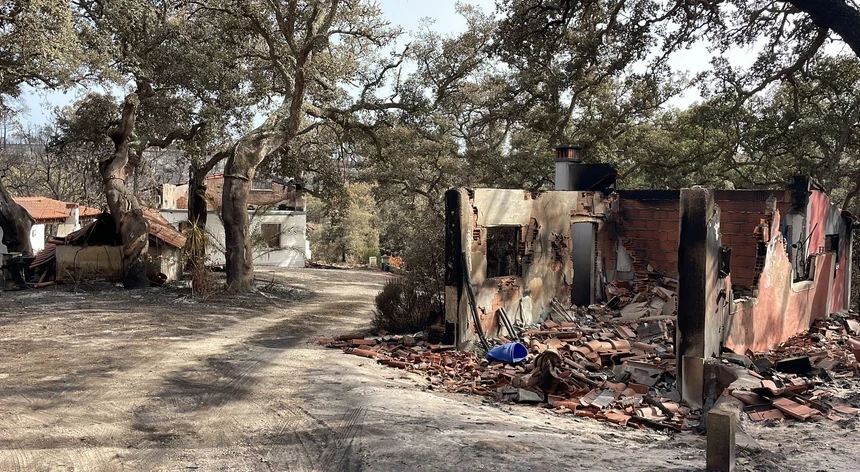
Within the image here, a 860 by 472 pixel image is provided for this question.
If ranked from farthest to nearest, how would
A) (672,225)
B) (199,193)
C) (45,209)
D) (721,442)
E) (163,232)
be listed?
(45,209)
(199,193)
(163,232)
(672,225)
(721,442)

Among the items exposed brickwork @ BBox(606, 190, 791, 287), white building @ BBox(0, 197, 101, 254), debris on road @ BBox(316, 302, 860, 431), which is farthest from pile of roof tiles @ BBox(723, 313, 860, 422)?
white building @ BBox(0, 197, 101, 254)

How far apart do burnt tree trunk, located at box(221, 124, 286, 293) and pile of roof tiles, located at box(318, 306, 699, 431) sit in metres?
6.72

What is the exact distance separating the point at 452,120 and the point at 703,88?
1025 centimetres

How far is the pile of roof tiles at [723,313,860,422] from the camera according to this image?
283 inches

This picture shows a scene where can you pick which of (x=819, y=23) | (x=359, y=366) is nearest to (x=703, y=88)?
(x=819, y=23)

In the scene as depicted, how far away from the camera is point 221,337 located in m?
11.1

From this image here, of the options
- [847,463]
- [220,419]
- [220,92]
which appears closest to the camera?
[847,463]

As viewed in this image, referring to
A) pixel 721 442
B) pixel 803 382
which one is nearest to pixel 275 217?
pixel 803 382

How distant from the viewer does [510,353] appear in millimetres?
9734

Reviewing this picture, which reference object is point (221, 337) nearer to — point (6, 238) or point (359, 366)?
point (359, 366)

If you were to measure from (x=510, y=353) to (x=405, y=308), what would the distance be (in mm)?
2894

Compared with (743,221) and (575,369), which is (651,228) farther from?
(575,369)

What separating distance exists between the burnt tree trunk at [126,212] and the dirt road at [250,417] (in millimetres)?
5884

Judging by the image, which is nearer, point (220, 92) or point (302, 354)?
point (302, 354)
